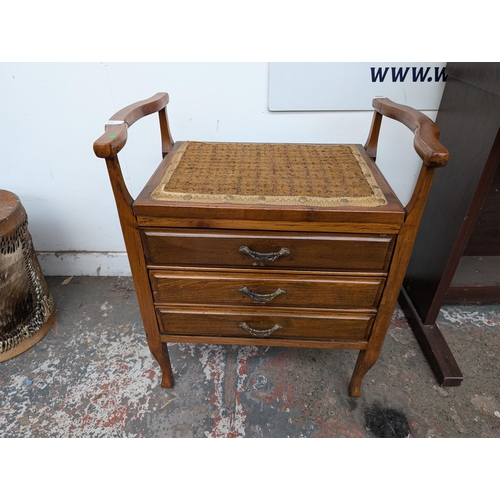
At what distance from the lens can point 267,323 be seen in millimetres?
1017

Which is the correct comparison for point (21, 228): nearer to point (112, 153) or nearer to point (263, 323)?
point (112, 153)

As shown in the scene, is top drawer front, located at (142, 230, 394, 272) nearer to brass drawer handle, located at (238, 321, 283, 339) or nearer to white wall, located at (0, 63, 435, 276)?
brass drawer handle, located at (238, 321, 283, 339)

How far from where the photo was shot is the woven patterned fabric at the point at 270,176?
32.6 inches

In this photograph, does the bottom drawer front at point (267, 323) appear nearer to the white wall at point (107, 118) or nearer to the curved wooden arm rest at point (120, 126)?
the curved wooden arm rest at point (120, 126)

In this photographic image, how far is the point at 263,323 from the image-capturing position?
1019mm

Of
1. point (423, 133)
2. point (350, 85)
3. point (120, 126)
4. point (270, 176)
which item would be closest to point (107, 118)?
point (120, 126)

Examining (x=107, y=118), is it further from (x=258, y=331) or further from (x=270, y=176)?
(x=258, y=331)

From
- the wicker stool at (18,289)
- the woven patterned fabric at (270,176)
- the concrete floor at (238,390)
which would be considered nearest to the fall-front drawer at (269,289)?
the woven patterned fabric at (270,176)

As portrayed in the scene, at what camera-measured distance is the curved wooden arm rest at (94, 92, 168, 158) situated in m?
0.74

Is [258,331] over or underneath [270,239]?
underneath

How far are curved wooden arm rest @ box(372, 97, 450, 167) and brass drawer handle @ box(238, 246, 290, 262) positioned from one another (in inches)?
14.3

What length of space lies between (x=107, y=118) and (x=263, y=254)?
0.96m

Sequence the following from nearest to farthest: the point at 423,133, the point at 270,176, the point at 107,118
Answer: the point at 423,133 → the point at 270,176 → the point at 107,118

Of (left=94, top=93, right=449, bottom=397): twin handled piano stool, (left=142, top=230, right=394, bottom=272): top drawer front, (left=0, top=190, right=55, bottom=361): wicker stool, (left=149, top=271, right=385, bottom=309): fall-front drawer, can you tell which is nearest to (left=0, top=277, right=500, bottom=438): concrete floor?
(left=0, top=190, right=55, bottom=361): wicker stool
